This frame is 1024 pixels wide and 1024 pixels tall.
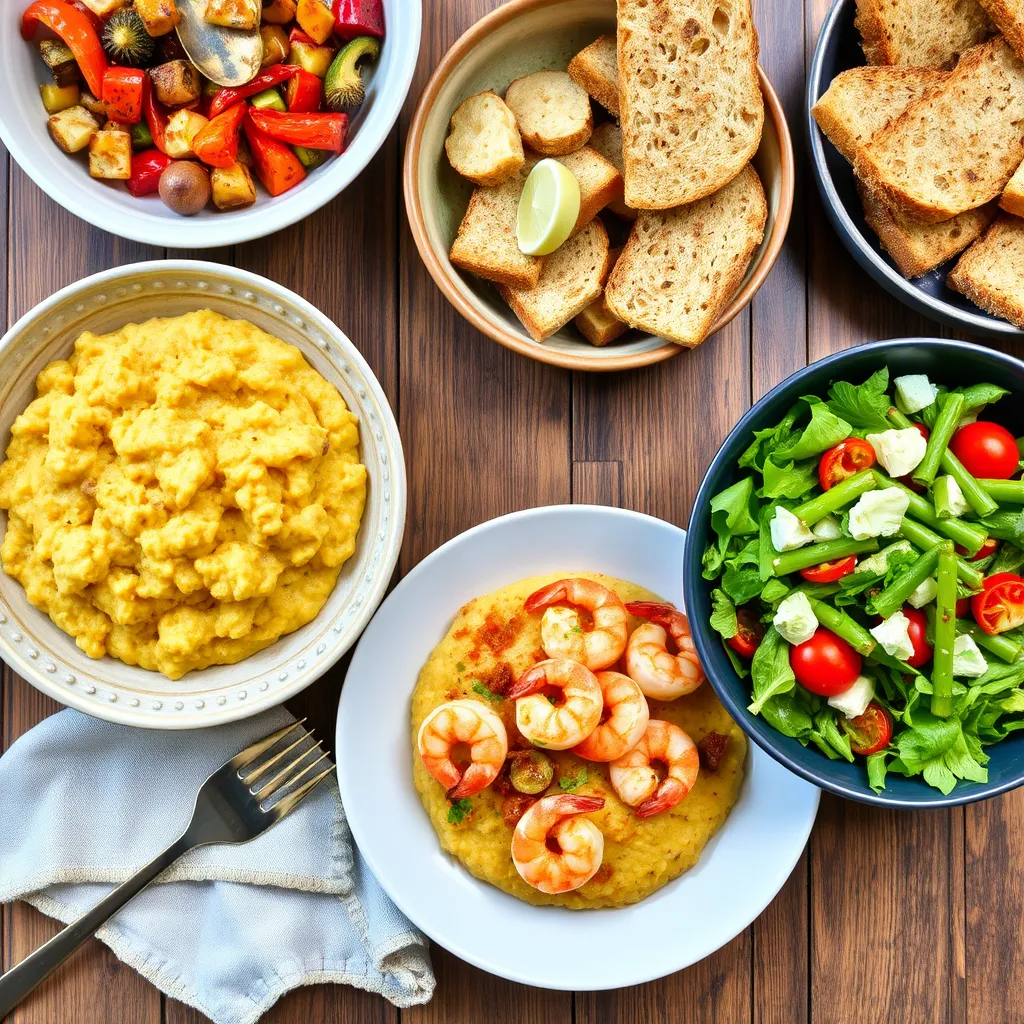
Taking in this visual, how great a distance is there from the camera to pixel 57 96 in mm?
1933

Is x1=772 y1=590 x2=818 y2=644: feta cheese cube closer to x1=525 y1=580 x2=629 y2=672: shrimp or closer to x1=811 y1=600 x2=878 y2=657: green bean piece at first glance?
x1=811 y1=600 x2=878 y2=657: green bean piece

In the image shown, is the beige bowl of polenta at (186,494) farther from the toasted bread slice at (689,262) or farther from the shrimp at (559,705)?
the toasted bread slice at (689,262)

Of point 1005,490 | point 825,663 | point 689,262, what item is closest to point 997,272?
point 1005,490

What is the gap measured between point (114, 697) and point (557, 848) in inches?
37.3

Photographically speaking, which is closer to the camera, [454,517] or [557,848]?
[557,848]

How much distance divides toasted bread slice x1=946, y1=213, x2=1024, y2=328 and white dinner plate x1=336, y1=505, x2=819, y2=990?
0.84 metres

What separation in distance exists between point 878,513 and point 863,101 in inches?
37.0

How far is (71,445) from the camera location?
1.79 metres

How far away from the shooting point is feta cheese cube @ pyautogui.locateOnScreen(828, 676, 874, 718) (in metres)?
1.80

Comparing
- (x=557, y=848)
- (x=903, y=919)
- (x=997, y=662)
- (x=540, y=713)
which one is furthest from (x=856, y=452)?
(x=903, y=919)

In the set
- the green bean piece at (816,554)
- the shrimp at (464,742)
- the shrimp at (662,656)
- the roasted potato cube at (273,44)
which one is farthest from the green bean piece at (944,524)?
the roasted potato cube at (273,44)

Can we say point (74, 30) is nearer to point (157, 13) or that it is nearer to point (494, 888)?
point (157, 13)

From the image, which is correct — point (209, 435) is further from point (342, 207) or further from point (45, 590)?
point (342, 207)

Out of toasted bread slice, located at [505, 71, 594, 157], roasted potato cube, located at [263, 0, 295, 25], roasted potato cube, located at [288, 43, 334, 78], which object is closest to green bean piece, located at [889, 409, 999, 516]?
toasted bread slice, located at [505, 71, 594, 157]
